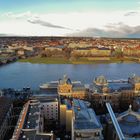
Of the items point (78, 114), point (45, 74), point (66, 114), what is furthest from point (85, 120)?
point (45, 74)

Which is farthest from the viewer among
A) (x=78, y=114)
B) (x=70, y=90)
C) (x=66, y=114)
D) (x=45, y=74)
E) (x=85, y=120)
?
(x=45, y=74)

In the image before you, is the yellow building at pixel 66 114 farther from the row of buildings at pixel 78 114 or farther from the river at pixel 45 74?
the river at pixel 45 74

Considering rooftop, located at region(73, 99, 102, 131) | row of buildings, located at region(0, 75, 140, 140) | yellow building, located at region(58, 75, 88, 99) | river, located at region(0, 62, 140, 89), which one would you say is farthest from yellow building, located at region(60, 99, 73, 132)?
river, located at region(0, 62, 140, 89)

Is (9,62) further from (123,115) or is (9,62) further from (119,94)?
(123,115)

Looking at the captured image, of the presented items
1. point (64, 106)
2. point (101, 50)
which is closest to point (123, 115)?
point (64, 106)

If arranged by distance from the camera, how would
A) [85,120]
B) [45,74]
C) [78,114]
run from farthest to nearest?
1. [45,74]
2. [78,114]
3. [85,120]

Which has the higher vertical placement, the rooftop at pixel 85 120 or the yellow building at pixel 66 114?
the rooftop at pixel 85 120

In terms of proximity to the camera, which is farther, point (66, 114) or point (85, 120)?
point (66, 114)

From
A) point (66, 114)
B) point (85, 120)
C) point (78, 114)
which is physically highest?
point (78, 114)

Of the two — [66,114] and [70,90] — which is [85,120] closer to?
[66,114]

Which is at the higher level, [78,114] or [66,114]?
[78,114]

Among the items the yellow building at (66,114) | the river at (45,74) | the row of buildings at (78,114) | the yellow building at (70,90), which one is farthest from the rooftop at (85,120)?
the river at (45,74)

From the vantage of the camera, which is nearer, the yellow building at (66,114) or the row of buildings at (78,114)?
the row of buildings at (78,114)
